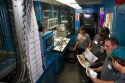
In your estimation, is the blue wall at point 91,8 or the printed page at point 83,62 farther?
the blue wall at point 91,8

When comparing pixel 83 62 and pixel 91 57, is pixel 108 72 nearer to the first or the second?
pixel 91 57

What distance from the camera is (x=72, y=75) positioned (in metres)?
5.30

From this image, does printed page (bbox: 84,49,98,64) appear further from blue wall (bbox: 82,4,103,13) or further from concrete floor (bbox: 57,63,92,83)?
blue wall (bbox: 82,4,103,13)

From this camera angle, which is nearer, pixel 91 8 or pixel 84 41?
pixel 84 41

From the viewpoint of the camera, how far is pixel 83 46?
5.50 m

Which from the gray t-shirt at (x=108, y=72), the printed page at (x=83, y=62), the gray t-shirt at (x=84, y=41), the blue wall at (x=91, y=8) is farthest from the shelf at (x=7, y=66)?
the blue wall at (x=91, y=8)

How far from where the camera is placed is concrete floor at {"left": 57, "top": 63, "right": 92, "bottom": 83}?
4.82m

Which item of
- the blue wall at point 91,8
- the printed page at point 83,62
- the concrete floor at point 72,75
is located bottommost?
the concrete floor at point 72,75

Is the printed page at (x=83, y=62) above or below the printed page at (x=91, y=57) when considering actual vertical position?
below

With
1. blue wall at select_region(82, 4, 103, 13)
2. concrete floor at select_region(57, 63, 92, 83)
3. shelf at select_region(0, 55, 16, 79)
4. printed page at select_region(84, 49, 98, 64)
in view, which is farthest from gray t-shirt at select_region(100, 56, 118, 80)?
blue wall at select_region(82, 4, 103, 13)

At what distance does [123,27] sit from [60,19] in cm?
604

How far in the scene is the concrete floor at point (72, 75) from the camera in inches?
190

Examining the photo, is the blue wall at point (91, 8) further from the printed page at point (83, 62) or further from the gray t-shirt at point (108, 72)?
the gray t-shirt at point (108, 72)

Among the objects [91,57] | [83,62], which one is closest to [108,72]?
[91,57]
